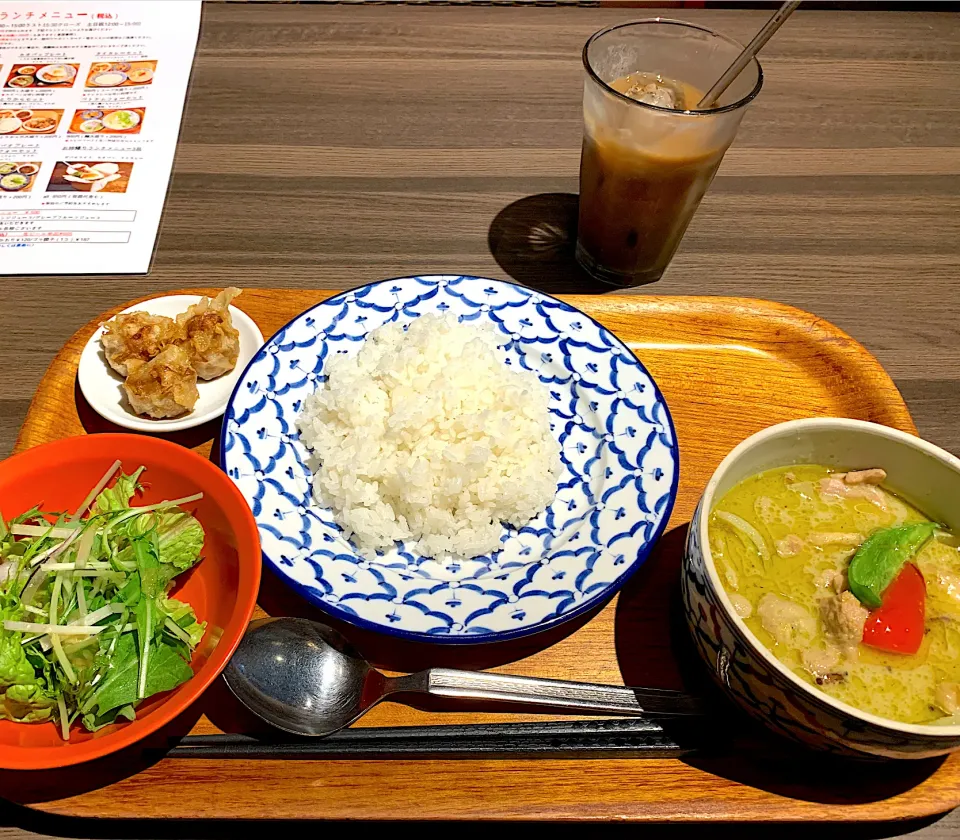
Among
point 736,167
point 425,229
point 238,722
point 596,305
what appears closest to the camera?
point 238,722

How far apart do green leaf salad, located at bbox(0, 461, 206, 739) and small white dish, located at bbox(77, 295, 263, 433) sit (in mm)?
300

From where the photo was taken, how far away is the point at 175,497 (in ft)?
5.26

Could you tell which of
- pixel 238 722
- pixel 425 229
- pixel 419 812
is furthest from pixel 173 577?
pixel 425 229

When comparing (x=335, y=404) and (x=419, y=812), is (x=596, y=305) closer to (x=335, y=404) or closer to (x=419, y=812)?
(x=335, y=404)

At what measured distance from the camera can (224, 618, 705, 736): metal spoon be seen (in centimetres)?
138

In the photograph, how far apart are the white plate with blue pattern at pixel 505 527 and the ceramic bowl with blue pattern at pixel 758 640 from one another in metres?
0.24

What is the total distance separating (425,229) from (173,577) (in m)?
1.54

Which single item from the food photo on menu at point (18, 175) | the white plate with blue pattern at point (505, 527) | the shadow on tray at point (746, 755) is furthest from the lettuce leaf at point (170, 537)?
the food photo on menu at point (18, 175)

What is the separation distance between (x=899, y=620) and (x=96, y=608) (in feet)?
4.83

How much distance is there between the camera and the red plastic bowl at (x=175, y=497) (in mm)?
1311

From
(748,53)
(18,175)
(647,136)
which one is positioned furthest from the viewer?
(18,175)

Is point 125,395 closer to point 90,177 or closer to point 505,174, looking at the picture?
point 90,177

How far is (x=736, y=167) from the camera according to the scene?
2.87 m

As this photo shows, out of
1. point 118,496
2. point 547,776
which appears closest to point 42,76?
point 118,496
